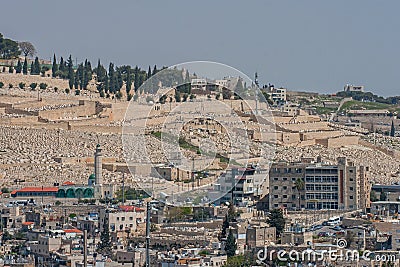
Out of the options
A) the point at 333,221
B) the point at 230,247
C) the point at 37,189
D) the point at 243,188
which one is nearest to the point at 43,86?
the point at 37,189

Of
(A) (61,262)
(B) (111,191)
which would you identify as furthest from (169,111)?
(A) (61,262)

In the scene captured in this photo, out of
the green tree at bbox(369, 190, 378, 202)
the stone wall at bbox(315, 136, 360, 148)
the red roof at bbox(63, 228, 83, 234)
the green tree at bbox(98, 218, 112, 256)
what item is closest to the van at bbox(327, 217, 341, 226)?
the green tree at bbox(369, 190, 378, 202)

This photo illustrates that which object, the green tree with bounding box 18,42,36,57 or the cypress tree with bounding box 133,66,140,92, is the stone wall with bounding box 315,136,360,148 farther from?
the green tree with bounding box 18,42,36,57

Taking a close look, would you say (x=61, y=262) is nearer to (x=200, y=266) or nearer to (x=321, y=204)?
(x=200, y=266)

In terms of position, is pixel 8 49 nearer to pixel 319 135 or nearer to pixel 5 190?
pixel 319 135

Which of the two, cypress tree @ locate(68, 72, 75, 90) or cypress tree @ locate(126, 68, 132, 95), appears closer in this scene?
cypress tree @ locate(126, 68, 132, 95)

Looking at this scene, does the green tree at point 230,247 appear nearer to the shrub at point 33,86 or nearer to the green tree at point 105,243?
the green tree at point 105,243
